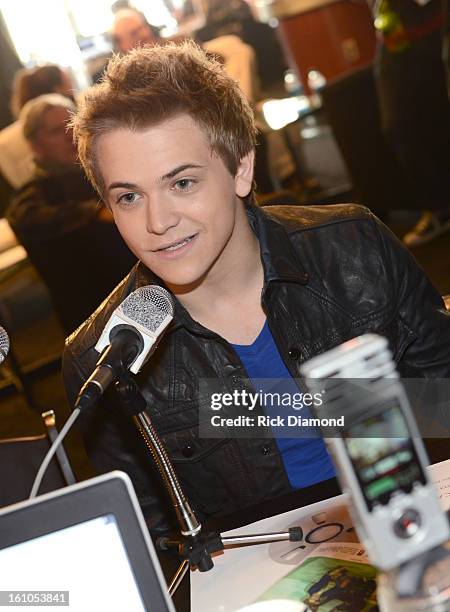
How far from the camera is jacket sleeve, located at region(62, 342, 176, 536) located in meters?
1.66

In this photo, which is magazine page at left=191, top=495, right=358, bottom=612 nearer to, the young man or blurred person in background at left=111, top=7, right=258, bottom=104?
the young man

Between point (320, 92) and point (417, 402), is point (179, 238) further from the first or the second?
point (320, 92)

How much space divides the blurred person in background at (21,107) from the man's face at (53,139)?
1.57 ft

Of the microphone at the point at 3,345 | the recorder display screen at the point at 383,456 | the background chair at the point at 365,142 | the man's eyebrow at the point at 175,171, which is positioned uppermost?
the man's eyebrow at the point at 175,171

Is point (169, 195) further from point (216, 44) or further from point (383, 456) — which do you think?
point (216, 44)

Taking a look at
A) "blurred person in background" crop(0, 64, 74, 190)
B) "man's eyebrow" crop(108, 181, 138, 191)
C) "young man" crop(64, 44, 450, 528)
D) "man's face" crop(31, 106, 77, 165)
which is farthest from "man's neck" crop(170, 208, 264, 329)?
"blurred person in background" crop(0, 64, 74, 190)

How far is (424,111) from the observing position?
486cm

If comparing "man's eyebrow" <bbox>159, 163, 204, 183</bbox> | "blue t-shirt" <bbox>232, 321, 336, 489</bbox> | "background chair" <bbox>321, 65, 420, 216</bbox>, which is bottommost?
"background chair" <bbox>321, 65, 420, 216</bbox>

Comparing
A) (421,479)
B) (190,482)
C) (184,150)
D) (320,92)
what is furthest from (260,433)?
(320,92)

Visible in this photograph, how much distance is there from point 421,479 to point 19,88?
5.09m

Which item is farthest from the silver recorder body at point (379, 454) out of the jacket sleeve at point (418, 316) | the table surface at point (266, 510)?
the jacket sleeve at point (418, 316)

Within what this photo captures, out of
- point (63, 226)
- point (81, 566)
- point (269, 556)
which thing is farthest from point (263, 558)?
point (63, 226)

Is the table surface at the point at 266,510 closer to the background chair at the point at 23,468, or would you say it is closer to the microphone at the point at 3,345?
the background chair at the point at 23,468

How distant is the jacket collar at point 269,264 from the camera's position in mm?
1693
